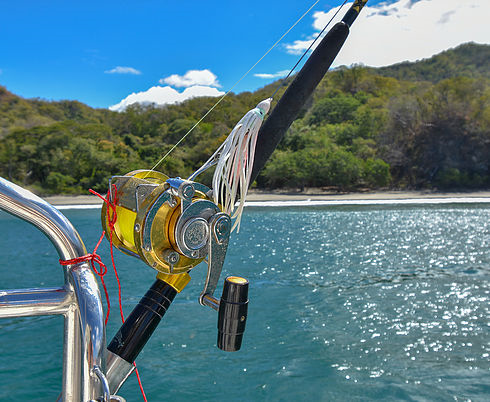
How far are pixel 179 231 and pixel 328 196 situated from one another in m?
26.3

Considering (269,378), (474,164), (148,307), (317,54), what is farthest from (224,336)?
(474,164)

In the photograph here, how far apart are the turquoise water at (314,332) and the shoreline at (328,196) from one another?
15.2 metres

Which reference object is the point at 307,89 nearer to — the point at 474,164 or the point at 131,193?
the point at 131,193

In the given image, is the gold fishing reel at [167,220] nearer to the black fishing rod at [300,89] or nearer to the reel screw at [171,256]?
the reel screw at [171,256]

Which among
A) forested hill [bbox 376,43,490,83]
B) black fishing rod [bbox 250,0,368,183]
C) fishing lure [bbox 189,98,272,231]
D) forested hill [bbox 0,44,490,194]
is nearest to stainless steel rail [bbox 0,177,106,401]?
fishing lure [bbox 189,98,272,231]

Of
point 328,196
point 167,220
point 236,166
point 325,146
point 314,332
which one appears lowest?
point 314,332

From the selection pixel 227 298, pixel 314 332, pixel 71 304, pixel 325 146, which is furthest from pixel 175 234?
pixel 325 146

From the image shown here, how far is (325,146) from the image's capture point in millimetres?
31625

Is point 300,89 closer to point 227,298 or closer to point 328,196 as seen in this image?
point 227,298

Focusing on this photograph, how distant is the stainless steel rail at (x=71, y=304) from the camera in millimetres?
676

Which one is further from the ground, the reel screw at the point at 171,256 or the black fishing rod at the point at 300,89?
the black fishing rod at the point at 300,89

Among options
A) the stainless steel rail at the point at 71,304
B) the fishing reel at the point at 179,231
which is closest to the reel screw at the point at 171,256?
the fishing reel at the point at 179,231

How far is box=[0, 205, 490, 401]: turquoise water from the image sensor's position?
3.73 m

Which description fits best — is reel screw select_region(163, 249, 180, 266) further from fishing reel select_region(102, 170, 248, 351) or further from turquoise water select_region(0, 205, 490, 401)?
turquoise water select_region(0, 205, 490, 401)
